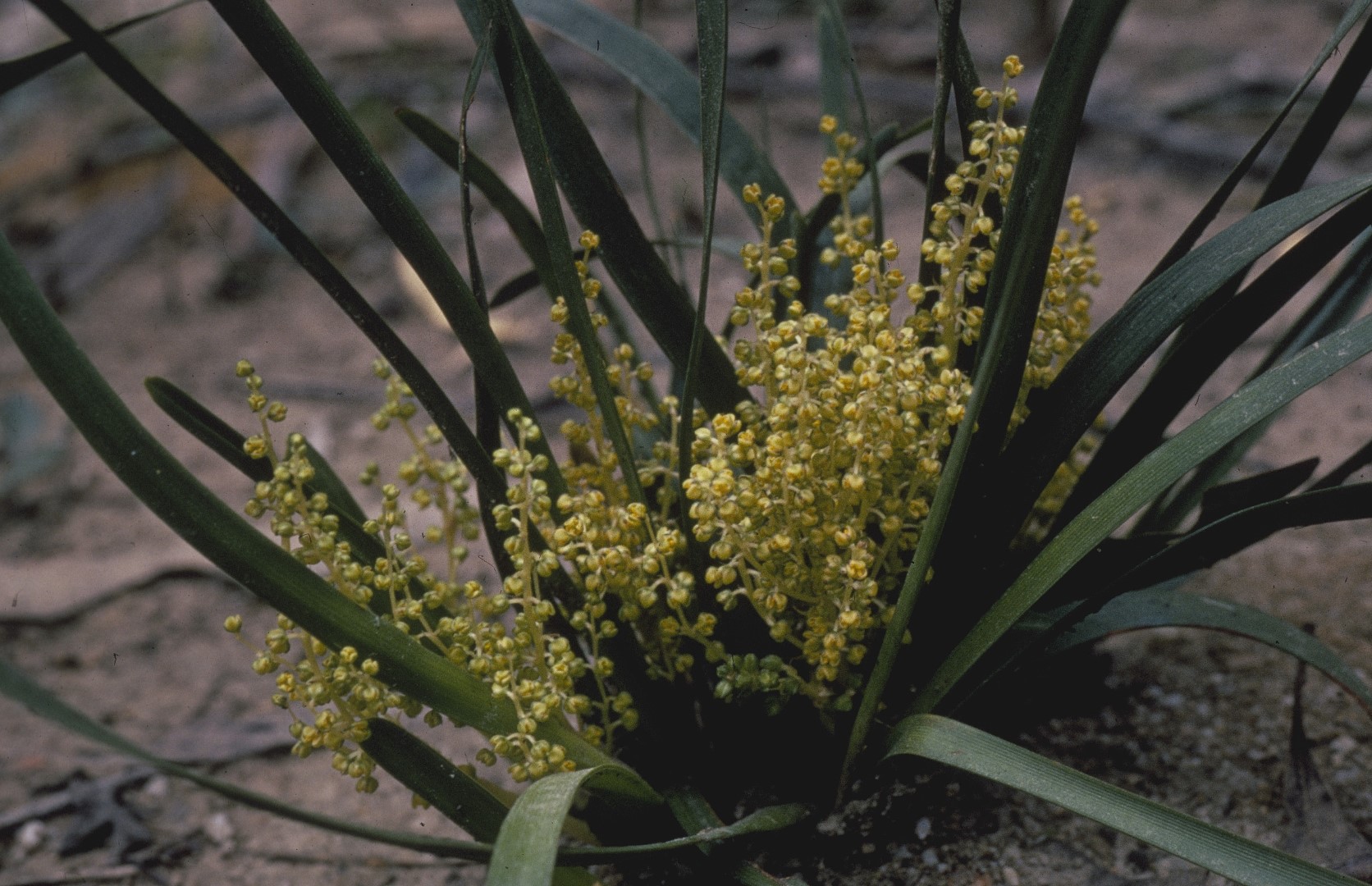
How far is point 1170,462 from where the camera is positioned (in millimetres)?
961

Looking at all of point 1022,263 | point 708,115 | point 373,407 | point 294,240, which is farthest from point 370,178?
point 373,407

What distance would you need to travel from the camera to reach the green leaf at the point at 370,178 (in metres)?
0.90

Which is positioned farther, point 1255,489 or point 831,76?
point 831,76

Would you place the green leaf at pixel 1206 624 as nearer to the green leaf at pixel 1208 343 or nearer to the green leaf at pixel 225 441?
the green leaf at pixel 1208 343

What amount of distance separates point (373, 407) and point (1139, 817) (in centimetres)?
211

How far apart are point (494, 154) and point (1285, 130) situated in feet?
7.18

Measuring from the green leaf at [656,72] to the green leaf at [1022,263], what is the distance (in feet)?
1.39

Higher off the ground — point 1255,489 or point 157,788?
point 1255,489

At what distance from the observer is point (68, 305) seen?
3064mm

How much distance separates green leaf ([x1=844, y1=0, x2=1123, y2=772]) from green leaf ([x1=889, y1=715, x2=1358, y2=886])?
0.11 m

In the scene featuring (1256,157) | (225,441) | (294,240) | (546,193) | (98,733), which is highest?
(1256,157)

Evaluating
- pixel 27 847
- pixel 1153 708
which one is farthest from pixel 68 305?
pixel 1153 708

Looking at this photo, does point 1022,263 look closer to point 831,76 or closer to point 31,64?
point 831,76

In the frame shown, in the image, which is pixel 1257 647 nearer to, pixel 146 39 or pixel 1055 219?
pixel 1055 219
